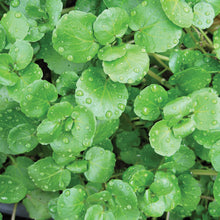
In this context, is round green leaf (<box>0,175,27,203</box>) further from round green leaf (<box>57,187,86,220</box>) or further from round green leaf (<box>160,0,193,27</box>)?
round green leaf (<box>160,0,193,27</box>)

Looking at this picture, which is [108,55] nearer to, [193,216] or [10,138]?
[10,138]

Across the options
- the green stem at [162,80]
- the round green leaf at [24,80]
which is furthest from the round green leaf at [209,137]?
the round green leaf at [24,80]

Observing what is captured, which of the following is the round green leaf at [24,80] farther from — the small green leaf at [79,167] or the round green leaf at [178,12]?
the round green leaf at [178,12]

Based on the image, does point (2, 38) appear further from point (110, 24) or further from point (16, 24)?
point (110, 24)

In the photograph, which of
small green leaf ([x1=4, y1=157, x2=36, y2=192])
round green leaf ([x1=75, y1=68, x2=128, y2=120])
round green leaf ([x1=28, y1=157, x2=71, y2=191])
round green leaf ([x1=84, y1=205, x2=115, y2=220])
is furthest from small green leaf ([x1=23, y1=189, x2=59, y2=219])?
round green leaf ([x1=75, y1=68, x2=128, y2=120])

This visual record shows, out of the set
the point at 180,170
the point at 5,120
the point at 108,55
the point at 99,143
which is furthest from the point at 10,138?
the point at 180,170

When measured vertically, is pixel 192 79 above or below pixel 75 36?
below

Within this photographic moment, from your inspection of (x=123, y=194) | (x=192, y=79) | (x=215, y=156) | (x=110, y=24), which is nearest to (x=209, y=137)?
(x=215, y=156)
